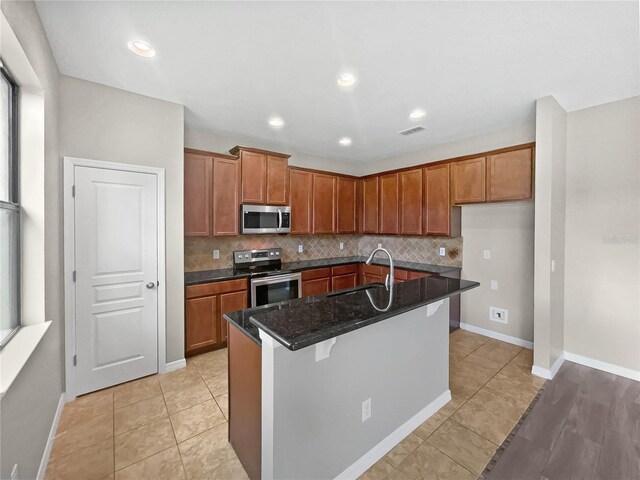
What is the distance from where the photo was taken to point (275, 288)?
3740 mm

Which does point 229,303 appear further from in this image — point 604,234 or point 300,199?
point 604,234

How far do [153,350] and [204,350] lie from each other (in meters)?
0.61

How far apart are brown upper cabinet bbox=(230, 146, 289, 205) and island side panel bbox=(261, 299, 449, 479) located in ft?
8.79

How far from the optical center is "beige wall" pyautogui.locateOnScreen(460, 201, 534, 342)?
347 centimetres

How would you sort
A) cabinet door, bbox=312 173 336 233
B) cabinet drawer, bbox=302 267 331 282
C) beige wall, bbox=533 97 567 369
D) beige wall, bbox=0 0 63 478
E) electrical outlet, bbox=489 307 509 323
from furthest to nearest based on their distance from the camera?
cabinet door, bbox=312 173 336 233, cabinet drawer, bbox=302 267 331 282, electrical outlet, bbox=489 307 509 323, beige wall, bbox=533 97 567 369, beige wall, bbox=0 0 63 478

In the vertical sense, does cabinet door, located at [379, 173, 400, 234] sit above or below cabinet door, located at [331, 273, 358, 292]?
above

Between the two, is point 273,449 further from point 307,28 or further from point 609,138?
point 609,138

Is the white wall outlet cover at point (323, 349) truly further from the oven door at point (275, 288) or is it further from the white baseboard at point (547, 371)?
the white baseboard at point (547, 371)

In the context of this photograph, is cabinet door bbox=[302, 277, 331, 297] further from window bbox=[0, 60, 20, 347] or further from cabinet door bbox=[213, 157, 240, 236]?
window bbox=[0, 60, 20, 347]

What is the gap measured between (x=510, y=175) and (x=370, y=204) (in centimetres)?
219

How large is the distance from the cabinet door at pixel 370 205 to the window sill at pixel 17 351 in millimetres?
4265

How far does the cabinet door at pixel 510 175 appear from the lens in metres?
3.17

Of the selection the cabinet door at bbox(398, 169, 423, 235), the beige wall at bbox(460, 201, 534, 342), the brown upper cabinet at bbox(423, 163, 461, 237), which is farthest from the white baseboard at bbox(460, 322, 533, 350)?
the cabinet door at bbox(398, 169, 423, 235)

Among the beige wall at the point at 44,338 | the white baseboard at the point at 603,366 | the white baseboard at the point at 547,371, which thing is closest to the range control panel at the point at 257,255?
the beige wall at the point at 44,338
